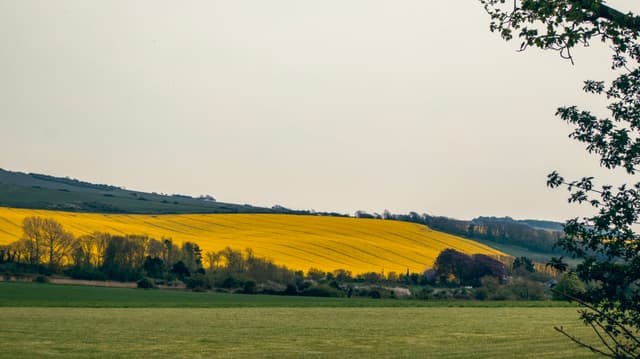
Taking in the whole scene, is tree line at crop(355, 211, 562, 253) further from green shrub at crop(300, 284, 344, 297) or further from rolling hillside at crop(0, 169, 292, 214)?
green shrub at crop(300, 284, 344, 297)

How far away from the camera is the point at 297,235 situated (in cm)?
10569

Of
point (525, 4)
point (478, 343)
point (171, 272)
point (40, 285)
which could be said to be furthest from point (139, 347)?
point (171, 272)

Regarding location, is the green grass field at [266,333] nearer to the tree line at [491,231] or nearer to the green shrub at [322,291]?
A: the green shrub at [322,291]

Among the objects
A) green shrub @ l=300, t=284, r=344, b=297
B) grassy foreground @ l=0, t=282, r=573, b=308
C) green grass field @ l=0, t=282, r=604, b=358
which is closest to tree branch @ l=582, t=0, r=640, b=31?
green grass field @ l=0, t=282, r=604, b=358

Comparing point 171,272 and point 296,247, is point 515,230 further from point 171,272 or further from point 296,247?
point 171,272

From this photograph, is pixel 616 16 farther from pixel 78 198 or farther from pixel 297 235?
pixel 78 198

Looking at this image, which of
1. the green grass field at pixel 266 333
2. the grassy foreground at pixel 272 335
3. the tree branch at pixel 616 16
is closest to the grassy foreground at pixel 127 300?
the green grass field at pixel 266 333

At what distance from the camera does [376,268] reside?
301 ft

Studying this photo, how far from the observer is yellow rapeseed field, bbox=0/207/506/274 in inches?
3627

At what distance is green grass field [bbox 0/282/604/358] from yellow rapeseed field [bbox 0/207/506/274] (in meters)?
40.2

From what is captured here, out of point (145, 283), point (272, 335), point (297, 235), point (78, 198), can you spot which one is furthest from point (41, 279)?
point (78, 198)

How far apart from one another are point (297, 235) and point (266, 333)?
74.1 metres

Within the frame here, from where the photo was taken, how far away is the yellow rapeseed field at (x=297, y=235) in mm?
92125

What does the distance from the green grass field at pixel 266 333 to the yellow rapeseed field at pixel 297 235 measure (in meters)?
40.2
